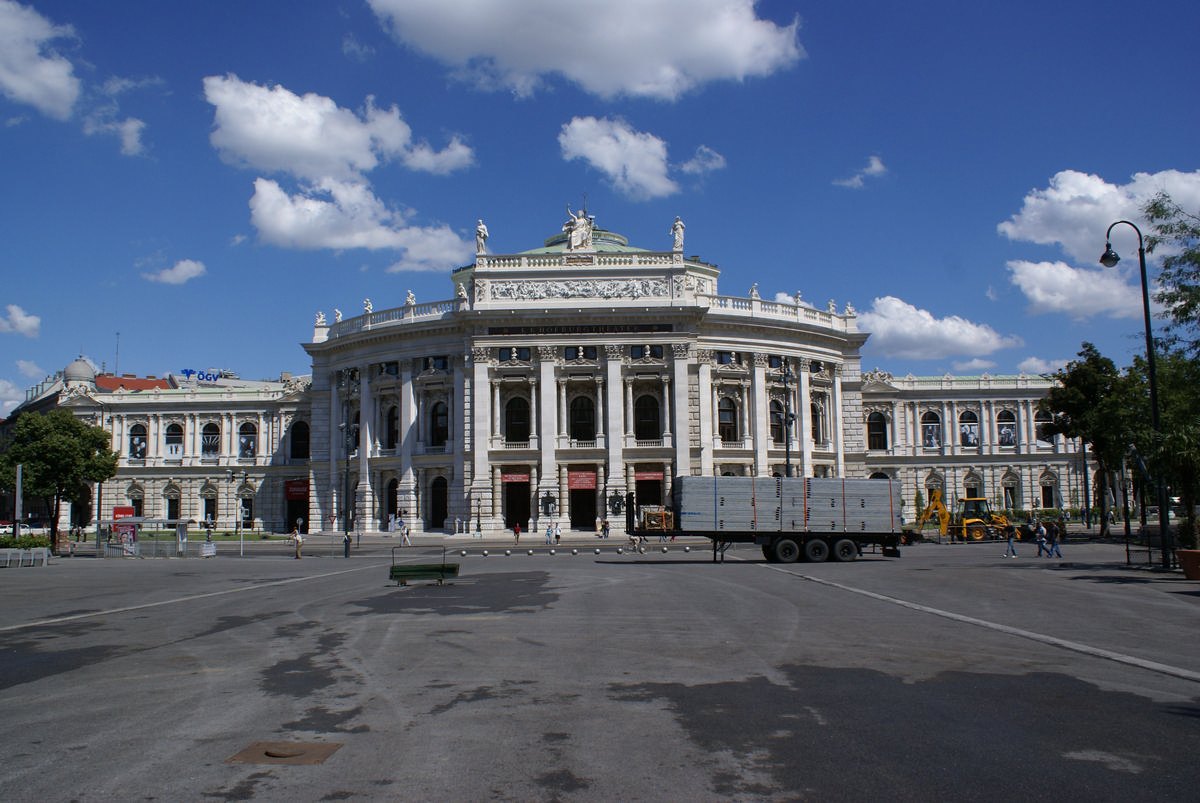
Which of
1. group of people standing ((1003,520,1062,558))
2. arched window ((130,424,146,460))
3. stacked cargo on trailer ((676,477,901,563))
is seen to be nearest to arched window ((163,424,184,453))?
arched window ((130,424,146,460))

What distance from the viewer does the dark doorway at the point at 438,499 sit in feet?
187

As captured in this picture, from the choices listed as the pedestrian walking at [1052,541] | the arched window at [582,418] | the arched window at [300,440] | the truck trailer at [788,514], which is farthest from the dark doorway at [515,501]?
the pedestrian walking at [1052,541]

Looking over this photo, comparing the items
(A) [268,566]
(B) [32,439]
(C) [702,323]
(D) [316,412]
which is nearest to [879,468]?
(C) [702,323]

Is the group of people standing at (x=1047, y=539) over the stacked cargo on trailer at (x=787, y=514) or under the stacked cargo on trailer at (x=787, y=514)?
under

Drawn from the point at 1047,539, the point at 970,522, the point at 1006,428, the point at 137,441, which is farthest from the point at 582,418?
the point at 137,441

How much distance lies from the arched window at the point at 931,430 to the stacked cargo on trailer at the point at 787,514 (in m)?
43.9

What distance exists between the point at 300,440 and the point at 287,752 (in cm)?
6668

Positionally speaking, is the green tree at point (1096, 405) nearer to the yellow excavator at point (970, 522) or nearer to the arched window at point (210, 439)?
the yellow excavator at point (970, 522)

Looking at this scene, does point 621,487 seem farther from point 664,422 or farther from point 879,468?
point 879,468

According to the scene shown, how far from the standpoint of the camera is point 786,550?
30.7 m

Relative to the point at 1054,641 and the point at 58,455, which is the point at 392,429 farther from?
the point at 1054,641

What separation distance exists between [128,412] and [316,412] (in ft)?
63.6

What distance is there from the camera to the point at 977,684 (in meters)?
9.80

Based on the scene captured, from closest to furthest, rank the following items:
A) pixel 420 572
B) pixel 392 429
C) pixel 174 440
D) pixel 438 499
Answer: pixel 420 572
pixel 438 499
pixel 392 429
pixel 174 440
